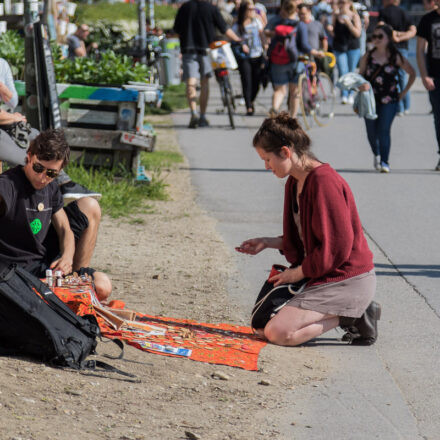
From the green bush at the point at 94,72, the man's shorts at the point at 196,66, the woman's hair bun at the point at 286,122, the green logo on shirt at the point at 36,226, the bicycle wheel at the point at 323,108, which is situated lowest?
the bicycle wheel at the point at 323,108

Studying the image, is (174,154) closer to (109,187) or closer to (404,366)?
(109,187)

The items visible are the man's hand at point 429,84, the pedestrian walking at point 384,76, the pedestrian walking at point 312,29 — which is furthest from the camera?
the pedestrian walking at point 312,29

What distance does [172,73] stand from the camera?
68.0 ft

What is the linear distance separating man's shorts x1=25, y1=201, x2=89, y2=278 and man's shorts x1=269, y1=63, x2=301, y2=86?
9.18m

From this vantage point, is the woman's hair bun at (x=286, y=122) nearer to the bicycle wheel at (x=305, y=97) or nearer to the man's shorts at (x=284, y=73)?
the bicycle wheel at (x=305, y=97)

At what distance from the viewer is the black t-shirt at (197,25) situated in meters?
14.4

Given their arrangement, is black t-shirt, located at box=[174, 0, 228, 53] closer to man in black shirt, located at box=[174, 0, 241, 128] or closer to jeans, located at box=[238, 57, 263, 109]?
man in black shirt, located at box=[174, 0, 241, 128]

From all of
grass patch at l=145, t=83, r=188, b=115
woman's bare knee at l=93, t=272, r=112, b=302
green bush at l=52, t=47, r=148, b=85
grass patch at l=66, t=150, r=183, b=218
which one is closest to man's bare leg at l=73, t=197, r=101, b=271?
woman's bare knee at l=93, t=272, r=112, b=302

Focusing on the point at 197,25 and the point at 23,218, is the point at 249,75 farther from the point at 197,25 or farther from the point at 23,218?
the point at 23,218

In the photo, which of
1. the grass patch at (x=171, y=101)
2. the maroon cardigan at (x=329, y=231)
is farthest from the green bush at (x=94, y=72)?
the grass patch at (x=171, y=101)

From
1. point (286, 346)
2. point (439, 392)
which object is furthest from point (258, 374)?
point (439, 392)

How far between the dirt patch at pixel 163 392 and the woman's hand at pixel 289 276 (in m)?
0.38

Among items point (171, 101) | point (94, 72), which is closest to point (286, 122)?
point (94, 72)

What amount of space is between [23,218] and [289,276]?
4.85 ft
